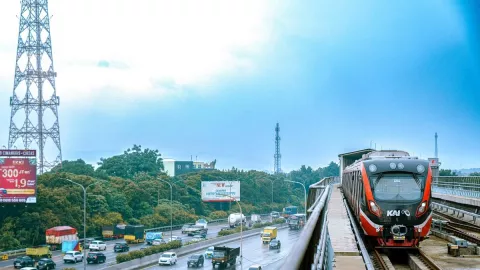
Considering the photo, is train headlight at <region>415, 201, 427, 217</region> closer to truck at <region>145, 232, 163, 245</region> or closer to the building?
truck at <region>145, 232, 163, 245</region>

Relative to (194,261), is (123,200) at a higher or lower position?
higher

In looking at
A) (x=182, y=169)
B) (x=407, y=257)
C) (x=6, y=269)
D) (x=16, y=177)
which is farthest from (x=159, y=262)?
(x=182, y=169)

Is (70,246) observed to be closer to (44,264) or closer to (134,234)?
(44,264)

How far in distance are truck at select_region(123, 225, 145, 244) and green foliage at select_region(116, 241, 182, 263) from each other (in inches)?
298

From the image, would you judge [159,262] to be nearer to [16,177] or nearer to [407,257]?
[16,177]

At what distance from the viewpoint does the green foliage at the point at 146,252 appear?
4297 centimetres

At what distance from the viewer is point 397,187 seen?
12.3 meters

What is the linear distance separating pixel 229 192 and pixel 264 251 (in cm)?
2657

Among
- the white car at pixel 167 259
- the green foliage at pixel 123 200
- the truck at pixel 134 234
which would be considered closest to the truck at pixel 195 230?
the green foliage at pixel 123 200

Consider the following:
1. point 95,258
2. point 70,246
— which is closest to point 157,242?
point 70,246

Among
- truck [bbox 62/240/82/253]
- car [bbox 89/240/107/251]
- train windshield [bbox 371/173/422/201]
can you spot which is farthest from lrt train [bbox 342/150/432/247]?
car [bbox 89/240/107/251]

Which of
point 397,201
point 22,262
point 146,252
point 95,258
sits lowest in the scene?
→ point 146,252

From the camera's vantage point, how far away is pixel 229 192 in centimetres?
8038

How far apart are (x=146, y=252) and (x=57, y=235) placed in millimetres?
8776
